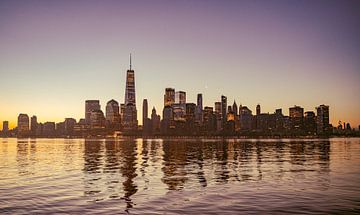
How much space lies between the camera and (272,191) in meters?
34.6

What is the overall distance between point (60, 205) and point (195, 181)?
18171 millimetres

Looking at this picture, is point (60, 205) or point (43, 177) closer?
point (60, 205)

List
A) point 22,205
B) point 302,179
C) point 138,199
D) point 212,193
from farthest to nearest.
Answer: point 302,179
point 212,193
point 138,199
point 22,205

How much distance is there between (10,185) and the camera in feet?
A: 132

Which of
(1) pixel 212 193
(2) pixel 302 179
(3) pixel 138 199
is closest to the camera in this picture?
(3) pixel 138 199

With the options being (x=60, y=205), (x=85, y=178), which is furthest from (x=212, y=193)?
(x=85, y=178)

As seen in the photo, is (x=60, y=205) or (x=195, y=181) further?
(x=195, y=181)

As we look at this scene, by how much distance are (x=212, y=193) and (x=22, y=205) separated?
55.1ft

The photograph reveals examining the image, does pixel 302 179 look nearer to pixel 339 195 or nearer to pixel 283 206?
pixel 339 195

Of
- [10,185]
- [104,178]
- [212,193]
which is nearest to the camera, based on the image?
[212,193]

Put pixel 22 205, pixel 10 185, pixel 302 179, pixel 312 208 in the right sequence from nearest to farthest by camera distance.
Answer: pixel 312 208 → pixel 22 205 → pixel 10 185 → pixel 302 179

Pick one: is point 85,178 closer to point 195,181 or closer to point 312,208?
point 195,181

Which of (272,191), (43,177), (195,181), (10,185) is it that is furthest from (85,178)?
(272,191)

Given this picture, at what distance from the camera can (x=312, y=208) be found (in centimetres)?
2678
